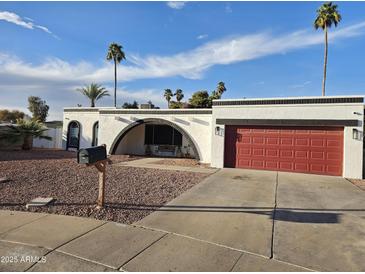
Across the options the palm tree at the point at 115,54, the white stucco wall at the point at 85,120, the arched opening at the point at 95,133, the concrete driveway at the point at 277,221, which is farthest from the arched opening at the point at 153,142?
the palm tree at the point at 115,54

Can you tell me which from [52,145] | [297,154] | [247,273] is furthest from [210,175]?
[52,145]

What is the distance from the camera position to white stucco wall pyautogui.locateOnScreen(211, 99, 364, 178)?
11.6 metres

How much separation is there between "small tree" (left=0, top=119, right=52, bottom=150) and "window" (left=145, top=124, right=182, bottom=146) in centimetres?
782

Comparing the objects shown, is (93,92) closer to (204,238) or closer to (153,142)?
(153,142)

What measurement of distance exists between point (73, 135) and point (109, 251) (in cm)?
1961

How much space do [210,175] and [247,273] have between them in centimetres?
779

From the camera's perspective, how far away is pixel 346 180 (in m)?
11.1

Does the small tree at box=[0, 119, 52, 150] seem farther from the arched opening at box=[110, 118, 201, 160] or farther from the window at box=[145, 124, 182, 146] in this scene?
the window at box=[145, 124, 182, 146]

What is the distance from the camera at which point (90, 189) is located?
8102mm

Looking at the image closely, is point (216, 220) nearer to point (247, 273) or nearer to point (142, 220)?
point (142, 220)

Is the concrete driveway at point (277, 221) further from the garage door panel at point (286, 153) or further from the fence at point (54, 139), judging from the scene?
the fence at point (54, 139)

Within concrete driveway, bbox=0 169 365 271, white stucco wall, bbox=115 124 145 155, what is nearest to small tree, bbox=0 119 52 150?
white stucco wall, bbox=115 124 145 155

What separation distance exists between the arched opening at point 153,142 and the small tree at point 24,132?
5.77 m

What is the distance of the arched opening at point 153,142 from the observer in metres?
19.0
